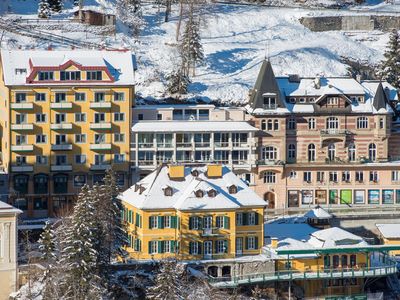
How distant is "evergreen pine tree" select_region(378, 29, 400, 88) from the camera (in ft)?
399

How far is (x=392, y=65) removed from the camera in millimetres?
122125

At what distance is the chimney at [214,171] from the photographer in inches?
3679

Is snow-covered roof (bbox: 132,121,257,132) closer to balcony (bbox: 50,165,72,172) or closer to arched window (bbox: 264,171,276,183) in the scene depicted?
arched window (bbox: 264,171,276,183)

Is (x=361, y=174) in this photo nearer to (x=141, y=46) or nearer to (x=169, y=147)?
(x=169, y=147)

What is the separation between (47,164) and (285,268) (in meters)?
23.2

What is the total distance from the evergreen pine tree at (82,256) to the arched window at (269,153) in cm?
2941

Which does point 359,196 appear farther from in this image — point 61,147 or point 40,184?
point 40,184

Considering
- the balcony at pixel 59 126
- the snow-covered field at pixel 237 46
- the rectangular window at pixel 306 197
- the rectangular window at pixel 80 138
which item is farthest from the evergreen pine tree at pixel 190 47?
the balcony at pixel 59 126

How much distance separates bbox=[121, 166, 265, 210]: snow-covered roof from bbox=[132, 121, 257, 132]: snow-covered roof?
11.3 m

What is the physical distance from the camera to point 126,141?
106062 millimetres

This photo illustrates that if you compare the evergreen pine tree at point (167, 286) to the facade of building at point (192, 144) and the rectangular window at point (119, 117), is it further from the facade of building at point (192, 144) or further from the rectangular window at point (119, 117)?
the rectangular window at point (119, 117)

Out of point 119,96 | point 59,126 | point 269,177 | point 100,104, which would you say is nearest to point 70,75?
point 100,104

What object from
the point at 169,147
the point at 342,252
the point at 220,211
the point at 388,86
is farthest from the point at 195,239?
the point at 388,86

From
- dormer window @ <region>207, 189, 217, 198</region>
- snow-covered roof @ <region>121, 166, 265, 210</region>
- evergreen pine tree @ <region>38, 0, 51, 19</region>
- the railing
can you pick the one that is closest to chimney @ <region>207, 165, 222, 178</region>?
snow-covered roof @ <region>121, 166, 265, 210</region>
